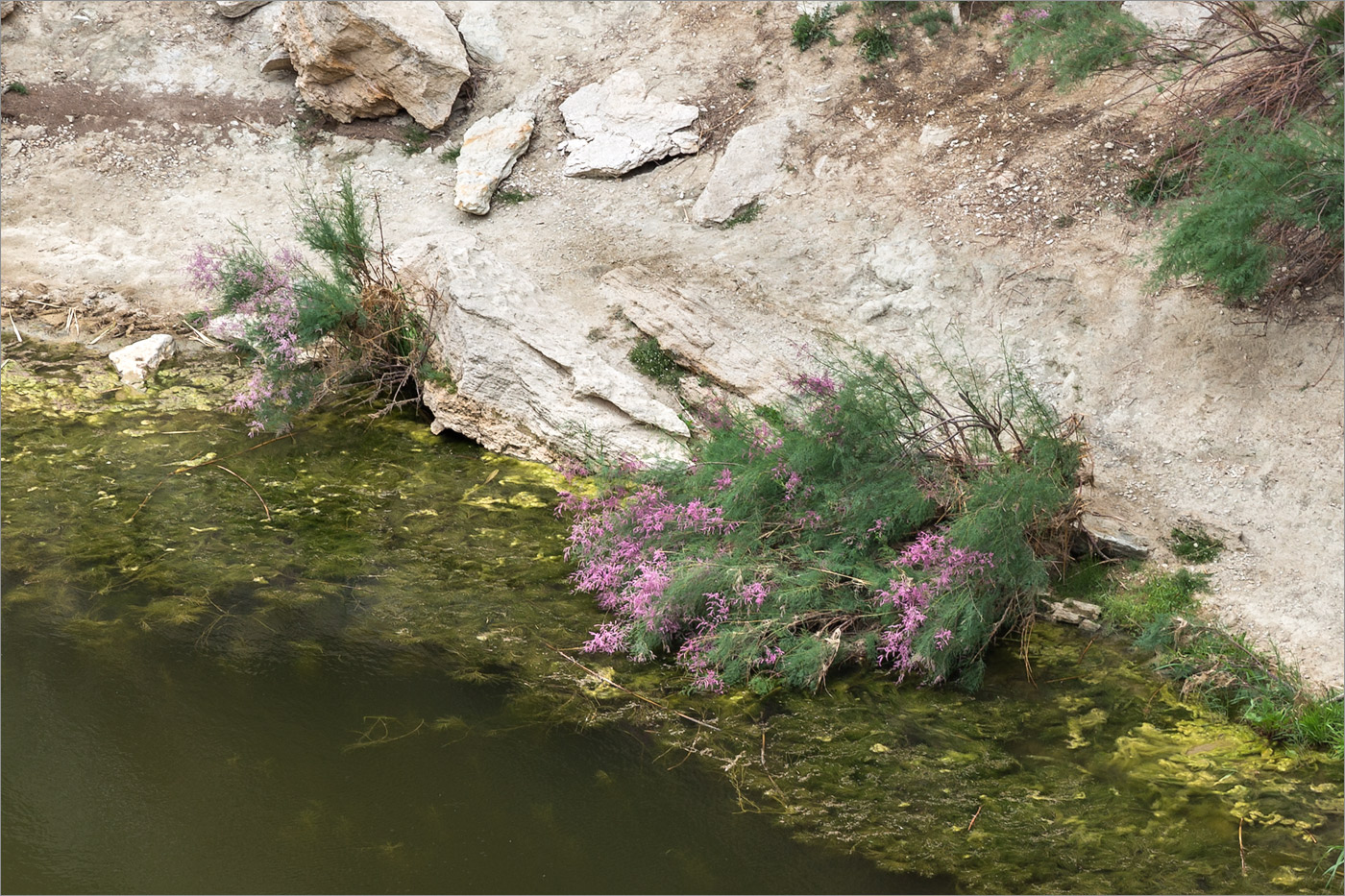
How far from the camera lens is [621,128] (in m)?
11.1

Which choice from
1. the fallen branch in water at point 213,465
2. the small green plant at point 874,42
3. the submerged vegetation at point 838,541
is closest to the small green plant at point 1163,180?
the submerged vegetation at point 838,541

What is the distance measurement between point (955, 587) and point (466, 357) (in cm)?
402

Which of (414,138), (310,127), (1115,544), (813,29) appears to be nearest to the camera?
(1115,544)

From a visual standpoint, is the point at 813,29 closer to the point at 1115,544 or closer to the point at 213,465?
the point at 1115,544

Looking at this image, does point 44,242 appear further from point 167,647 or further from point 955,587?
point 955,587

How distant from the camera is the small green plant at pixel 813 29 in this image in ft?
36.8

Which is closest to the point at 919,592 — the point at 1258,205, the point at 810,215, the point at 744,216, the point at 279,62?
the point at 1258,205

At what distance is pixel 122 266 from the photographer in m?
10.3

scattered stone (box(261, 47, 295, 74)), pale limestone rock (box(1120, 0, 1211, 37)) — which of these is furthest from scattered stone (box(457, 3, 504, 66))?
pale limestone rock (box(1120, 0, 1211, 37))

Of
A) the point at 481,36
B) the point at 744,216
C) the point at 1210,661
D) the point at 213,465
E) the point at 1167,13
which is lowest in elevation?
the point at 213,465

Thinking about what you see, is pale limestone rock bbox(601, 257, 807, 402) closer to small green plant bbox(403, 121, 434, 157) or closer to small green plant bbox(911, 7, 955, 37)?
small green plant bbox(403, 121, 434, 157)

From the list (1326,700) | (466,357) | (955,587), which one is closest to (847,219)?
(466,357)

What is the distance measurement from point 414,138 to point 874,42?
496 centimetres

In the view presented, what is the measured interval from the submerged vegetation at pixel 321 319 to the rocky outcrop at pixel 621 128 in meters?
2.99
